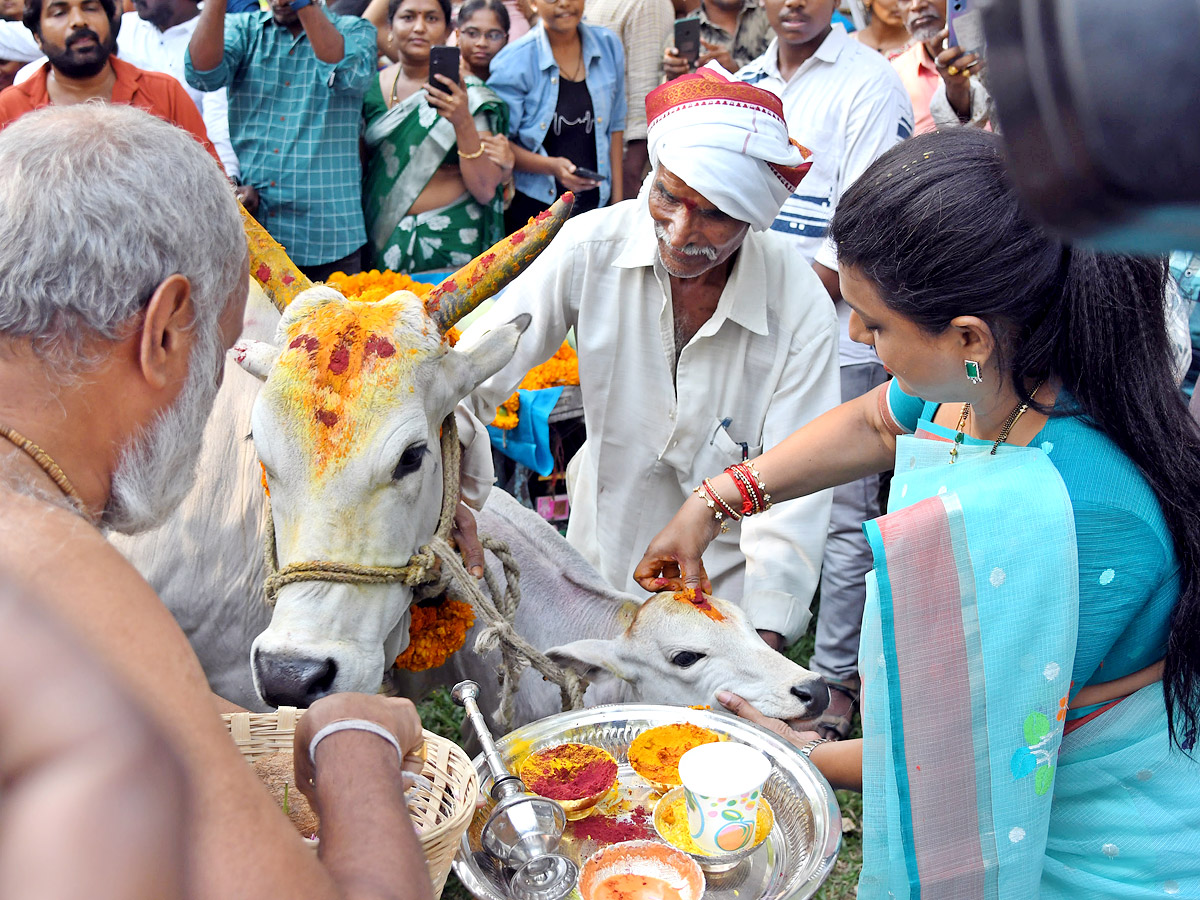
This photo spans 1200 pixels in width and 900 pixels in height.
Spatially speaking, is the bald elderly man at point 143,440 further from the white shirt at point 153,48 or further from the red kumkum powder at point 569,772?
the white shirt at point 153,48

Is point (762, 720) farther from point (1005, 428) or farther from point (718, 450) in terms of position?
point (718, 450)

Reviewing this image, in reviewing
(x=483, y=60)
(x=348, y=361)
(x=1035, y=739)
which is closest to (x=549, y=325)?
(x=348, y=361)

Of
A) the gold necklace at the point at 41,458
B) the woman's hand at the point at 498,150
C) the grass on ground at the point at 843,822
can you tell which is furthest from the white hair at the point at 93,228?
the woman's hand at the point at 498,150

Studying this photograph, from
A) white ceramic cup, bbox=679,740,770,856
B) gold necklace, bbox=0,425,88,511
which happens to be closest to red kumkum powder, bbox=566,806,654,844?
white ceramic cup, bbox=679,740,770,856

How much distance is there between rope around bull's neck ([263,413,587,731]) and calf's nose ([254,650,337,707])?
0.18 metres

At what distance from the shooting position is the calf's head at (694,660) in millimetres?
2547

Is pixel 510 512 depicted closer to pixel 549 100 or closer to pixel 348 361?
pixel 348 361

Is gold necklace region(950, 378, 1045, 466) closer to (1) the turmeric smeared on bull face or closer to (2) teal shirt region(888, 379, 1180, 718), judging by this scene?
(2) teal shirt region(888, 379, 1180, 718)

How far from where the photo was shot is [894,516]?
1.85 metres

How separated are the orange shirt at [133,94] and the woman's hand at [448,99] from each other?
3.87 feet

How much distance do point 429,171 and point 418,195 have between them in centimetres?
14

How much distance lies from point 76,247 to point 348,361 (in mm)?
1076

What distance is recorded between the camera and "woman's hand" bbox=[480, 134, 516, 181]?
563cm

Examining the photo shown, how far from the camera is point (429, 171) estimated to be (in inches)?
221
